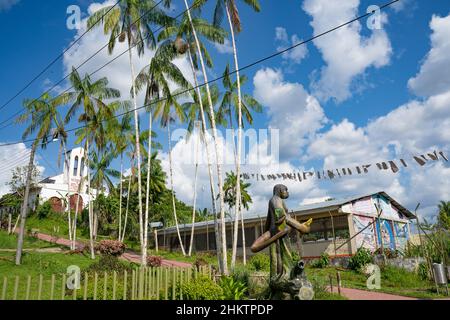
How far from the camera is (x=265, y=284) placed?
12633 millimetres

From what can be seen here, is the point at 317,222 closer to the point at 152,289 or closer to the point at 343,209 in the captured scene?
the point at 343,209

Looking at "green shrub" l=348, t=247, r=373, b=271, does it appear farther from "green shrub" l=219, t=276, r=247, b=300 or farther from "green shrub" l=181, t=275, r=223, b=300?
"green shrub" l=181, t=275, r=223, b=300

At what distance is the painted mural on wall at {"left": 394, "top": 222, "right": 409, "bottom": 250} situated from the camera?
86.2 feet

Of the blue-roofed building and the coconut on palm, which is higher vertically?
the coconut on palm

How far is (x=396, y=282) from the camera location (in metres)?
15.9

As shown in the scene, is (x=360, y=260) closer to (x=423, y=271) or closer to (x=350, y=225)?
(x=423, y=271)

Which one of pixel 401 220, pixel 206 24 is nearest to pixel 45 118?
pixel 206 24

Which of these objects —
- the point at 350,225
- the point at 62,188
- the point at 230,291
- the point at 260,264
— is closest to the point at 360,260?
the point at 350,225

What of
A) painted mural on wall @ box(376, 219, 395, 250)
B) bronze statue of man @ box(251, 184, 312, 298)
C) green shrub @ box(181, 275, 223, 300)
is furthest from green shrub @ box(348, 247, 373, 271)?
bronze statue of man @ box(251, 184, 312, 298)

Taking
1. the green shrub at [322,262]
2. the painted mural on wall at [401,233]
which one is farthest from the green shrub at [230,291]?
the painted mural on wall at [401,233]

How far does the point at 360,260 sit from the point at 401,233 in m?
10.3

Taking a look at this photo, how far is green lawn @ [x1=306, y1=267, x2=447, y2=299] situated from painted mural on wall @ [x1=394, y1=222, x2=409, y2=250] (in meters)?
9.83

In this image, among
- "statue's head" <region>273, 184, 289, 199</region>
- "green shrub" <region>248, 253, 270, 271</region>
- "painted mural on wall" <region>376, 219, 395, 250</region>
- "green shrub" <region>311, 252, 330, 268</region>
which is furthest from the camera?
"painted mural on wall" <region>376, 219, 395, 250</region>
